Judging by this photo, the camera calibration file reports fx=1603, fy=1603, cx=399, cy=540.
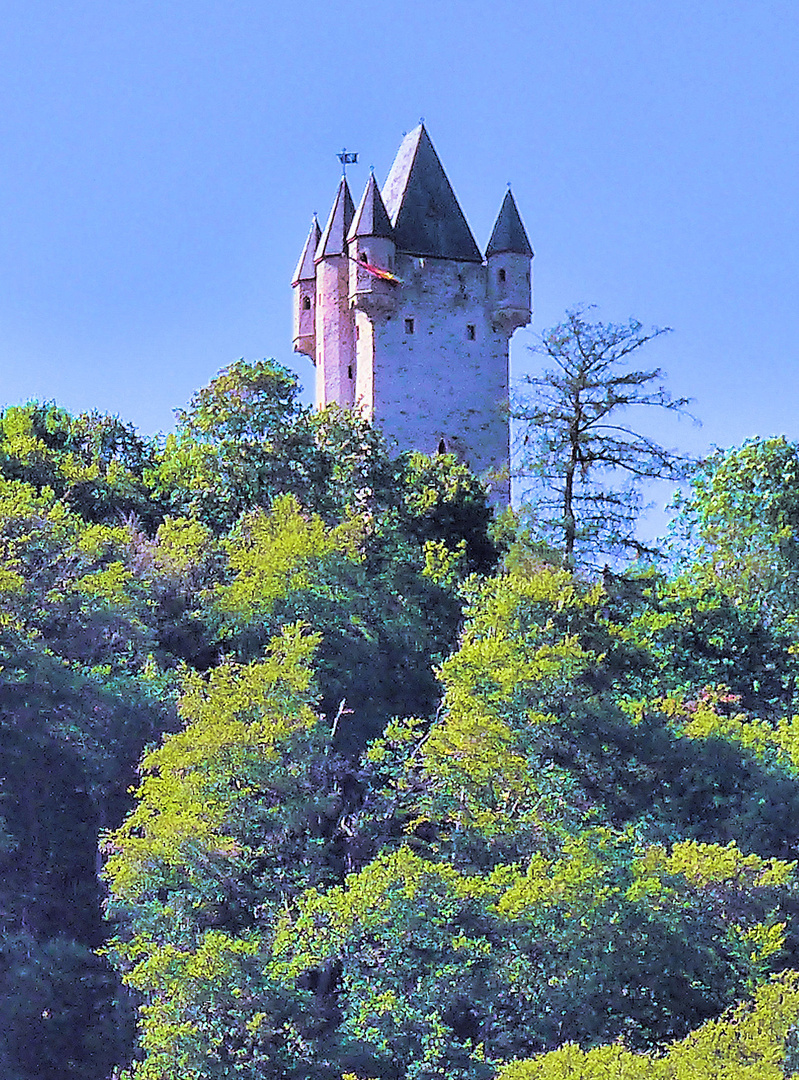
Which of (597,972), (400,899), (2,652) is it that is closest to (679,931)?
(597,972)

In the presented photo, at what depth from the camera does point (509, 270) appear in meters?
44.6

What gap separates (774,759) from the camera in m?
24.0

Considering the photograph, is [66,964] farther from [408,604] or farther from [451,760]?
[408,604]

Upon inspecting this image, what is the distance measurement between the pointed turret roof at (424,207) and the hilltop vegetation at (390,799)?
15819 mm

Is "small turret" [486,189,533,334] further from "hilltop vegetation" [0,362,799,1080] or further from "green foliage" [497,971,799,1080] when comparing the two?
"green foliage" [497,971,799,1080]

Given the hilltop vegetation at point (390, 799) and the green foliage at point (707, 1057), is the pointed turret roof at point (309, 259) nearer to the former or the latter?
the hilltop vegetation at point (390, 799)

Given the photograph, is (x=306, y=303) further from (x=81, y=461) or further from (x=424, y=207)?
(x=81, y=461)

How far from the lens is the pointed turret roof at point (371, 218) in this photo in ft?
143

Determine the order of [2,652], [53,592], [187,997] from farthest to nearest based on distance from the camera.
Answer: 1. [53,592]
2. [2,652]
3. [187,997]

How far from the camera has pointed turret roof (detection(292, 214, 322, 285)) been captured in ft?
152

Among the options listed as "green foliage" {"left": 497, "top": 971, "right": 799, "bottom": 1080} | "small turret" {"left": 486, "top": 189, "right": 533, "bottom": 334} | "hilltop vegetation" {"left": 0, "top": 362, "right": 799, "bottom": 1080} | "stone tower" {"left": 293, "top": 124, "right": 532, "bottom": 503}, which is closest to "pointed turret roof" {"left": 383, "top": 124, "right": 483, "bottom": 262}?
"stone tower" {"left": 293, "top": 124, "right": 532, "bottom": 503}

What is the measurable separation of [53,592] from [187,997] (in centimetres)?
807

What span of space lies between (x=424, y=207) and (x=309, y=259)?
3.80m

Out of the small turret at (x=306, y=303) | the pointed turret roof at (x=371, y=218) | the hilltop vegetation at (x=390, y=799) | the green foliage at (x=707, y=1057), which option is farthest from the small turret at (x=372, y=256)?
the green foliage at (x=707, y=1057)
